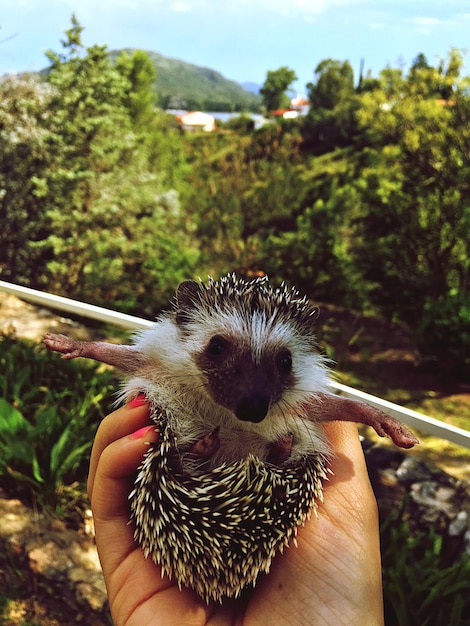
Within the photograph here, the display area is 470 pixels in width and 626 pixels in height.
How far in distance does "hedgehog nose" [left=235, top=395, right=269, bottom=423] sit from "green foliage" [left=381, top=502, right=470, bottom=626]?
2012 mm

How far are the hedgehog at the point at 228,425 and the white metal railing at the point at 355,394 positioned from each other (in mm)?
632

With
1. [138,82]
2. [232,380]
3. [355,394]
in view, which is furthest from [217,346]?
[138,82]

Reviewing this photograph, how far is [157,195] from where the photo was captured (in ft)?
31.0

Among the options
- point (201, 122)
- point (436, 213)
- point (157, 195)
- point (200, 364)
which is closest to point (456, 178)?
point (436, 213)

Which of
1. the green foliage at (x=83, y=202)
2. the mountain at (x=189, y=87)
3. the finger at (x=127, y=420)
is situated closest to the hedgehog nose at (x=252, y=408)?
the finger at (x=127, y=420)

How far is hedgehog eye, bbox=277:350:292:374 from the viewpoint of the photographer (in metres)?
2.29

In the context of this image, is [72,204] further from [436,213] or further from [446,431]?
[446,431]

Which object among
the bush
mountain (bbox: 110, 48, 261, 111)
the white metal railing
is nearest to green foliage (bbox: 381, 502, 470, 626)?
the white metal railing

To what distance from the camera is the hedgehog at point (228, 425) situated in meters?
1.95

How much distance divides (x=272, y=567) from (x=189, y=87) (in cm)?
1174

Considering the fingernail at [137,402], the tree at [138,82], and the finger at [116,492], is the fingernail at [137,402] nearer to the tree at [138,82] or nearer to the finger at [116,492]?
the finger at [116,492]

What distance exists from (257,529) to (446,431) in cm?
328

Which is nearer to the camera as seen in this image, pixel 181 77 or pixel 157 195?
pixel 157 195

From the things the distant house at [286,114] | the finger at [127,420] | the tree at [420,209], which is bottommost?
the finger at [127,420]
